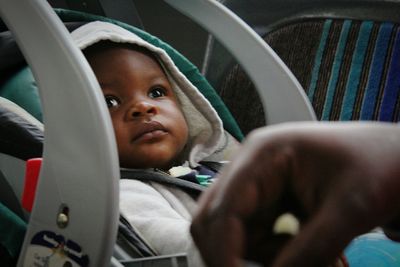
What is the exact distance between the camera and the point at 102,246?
2.30ft

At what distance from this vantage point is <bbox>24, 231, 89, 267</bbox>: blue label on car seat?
2.39 feet

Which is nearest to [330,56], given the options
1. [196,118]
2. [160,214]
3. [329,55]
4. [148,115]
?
[329,55]

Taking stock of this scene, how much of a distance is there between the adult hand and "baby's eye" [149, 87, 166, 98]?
907mm

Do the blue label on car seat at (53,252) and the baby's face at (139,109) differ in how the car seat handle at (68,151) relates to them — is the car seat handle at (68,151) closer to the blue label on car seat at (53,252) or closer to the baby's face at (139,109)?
the blue label on car seat at (53,252)

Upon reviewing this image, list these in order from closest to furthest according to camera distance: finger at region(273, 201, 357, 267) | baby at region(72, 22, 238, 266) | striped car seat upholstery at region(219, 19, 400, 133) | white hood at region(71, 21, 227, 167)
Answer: finger at region(273, 201, 357, 267)
baby at region(72, 22, 238, 266)
white hood at region(71, 21, 227, 167)
striped car seat upholstery at region(219, 19, 400, 133)

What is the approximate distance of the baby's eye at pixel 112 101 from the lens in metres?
1.13

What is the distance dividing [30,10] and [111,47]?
16.2 inches

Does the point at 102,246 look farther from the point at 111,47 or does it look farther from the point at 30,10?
the point at 111,47

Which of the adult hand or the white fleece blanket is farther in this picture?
the white fleece blanket

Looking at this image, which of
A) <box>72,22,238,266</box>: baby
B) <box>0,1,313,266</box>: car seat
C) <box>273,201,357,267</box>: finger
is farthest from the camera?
<box>72,22,238,266</box>: baby

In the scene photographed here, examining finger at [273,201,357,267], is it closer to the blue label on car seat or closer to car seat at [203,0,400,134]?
the blue label on car seat

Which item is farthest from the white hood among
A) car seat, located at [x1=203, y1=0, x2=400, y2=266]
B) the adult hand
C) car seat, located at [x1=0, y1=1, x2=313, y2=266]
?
the adult hand

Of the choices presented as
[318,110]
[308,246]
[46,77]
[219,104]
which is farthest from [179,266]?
[318,110]

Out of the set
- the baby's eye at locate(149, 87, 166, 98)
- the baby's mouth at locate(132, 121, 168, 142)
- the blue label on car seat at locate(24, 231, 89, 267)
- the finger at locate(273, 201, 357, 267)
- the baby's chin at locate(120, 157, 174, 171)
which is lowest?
the baby's chin at locate(120, 157, 174, 171)
